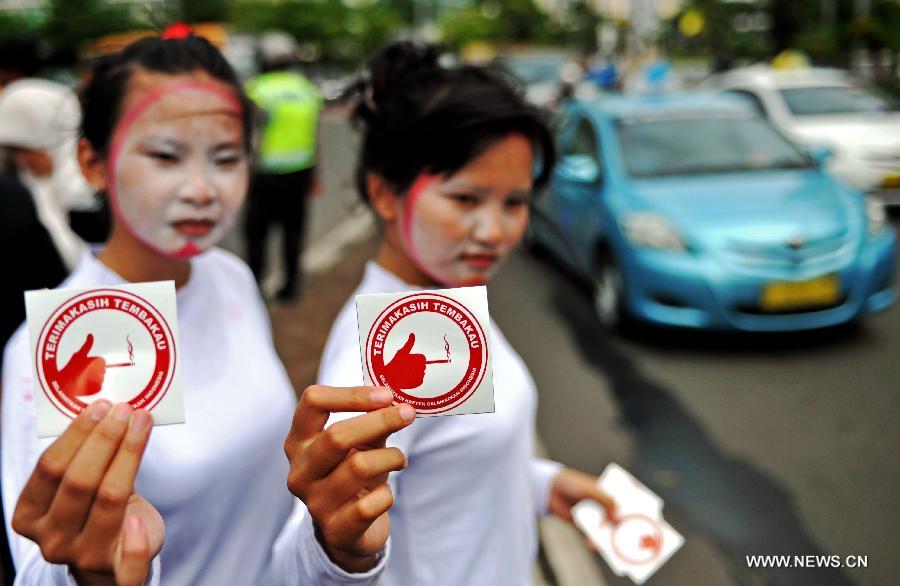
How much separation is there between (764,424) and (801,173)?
2.41m

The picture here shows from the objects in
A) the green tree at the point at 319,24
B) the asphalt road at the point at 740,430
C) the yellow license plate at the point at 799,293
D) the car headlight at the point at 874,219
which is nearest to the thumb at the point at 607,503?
the asphalt road at the point at 740,430

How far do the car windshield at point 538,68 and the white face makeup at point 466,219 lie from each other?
1713cm

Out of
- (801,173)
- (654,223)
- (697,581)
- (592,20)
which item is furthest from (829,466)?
(592,20)

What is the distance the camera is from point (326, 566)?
3.34 ft

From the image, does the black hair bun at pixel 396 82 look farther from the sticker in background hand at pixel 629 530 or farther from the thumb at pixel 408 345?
the sticker in background hand at pixel 629 530

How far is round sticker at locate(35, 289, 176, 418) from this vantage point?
3.06 ft

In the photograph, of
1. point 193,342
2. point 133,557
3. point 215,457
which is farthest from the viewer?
point 193,342

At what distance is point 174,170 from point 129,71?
0.76ft

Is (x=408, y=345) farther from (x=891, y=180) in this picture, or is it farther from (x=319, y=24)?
(x=319, y=24)

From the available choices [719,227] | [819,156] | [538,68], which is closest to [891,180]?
[819,156]

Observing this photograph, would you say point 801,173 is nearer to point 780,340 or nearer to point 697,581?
point 780,340

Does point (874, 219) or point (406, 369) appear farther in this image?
point (874, 219)

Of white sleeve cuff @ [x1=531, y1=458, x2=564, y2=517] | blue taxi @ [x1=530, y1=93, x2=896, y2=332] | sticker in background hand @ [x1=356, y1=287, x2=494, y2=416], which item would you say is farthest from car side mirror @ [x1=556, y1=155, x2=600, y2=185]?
sticker in background hand @ [x1=356, y1=287, x2=494, y2=416]

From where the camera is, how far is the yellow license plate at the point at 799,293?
4.77 meters
